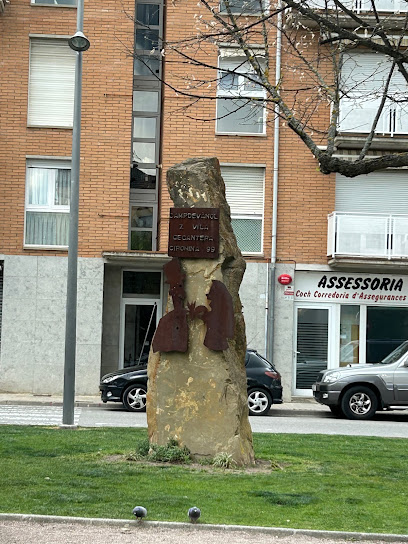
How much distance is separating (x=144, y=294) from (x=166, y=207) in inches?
101

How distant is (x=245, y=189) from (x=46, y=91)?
5928mm

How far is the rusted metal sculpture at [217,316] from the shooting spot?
1062 centimetres

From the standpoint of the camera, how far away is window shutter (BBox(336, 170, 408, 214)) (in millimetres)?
26094

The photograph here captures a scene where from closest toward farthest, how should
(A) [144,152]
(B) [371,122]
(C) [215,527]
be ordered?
(C) [215,527] < (B) [371,122] < (A) [144,152]

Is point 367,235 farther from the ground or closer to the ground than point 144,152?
closer to the ground

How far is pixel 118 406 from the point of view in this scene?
22.2m

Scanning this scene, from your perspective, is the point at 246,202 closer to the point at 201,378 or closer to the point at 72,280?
the point at 72,280

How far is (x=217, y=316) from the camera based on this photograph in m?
10.7

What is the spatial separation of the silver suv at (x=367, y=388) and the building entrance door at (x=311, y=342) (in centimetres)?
566

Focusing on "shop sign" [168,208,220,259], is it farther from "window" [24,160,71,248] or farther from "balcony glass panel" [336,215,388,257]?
"window" [24,160,71,248]

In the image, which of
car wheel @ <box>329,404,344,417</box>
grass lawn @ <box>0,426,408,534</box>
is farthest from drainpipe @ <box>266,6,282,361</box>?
grass lawn @ <box>0,426,408,534</box>

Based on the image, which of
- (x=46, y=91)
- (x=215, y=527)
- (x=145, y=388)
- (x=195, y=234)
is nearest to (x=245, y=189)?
(x=46, y=91)

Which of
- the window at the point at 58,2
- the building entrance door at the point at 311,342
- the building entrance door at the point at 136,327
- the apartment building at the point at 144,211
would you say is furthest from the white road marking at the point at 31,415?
the window at the point at 58,2

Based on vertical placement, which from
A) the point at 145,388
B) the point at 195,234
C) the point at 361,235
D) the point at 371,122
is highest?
the point at 371,122
